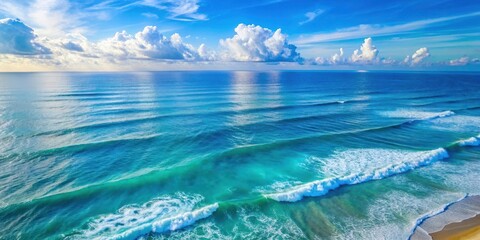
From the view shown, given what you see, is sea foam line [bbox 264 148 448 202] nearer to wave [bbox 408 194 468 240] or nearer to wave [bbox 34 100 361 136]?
wave [bbox 408 194 468 240]

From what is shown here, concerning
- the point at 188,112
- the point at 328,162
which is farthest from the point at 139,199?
the point at 188,112

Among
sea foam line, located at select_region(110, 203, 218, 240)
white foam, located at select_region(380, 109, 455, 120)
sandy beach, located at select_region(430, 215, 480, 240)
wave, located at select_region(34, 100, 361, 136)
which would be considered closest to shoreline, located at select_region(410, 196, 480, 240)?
sandy beach, located at select_region(430, 215, 480, 240)

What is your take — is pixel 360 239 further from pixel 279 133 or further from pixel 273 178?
pixel 279 133

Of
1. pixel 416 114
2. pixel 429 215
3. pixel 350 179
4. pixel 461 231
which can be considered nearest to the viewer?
pixel 461 231

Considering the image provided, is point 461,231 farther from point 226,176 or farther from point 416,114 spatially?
point 416,114

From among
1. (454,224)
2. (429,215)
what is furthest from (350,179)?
(454,224)
